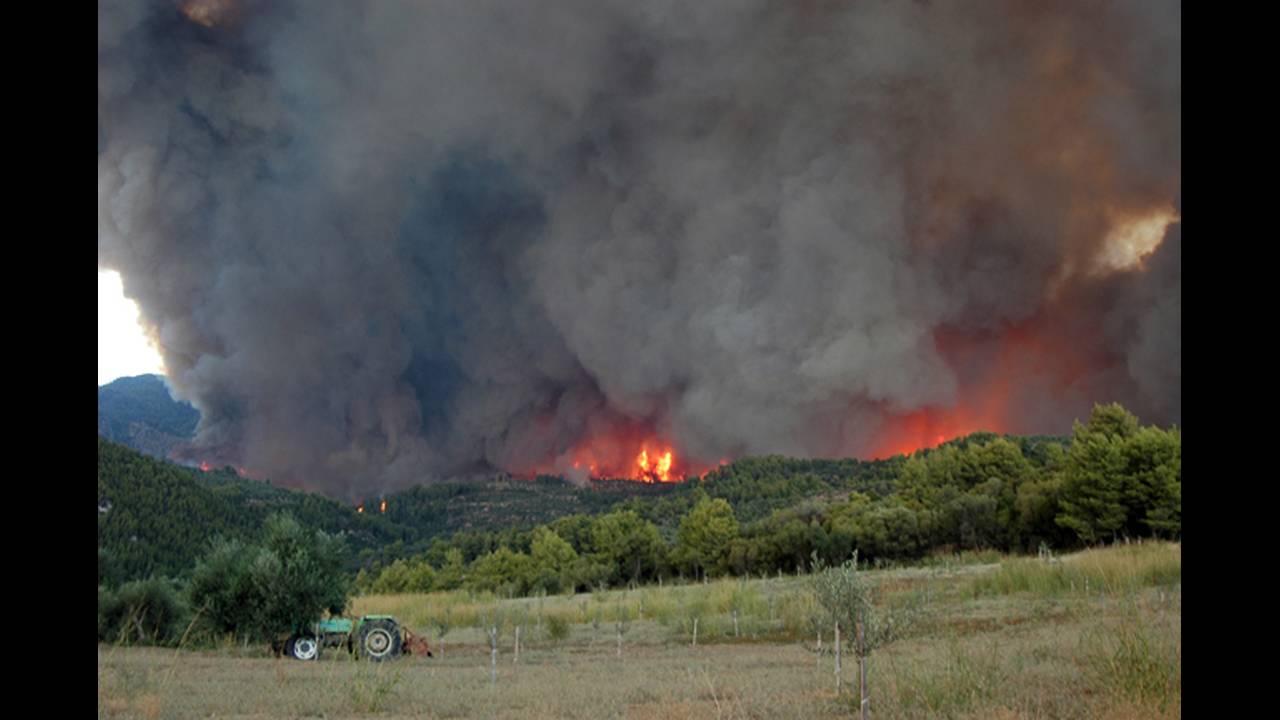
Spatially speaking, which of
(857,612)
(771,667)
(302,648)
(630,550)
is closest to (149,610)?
(302,648)

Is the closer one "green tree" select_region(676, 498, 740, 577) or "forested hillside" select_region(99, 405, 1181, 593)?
"forested hillside" select_region(99, 405, 1181, 593)

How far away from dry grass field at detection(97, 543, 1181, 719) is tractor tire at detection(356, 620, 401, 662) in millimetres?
1102

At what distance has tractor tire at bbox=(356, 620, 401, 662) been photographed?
18.9m

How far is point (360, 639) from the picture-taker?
1912cm

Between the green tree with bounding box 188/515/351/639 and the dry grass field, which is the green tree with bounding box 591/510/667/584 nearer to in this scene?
the dry grass field

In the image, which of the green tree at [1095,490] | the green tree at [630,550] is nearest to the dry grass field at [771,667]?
the green tree at [1095,490]

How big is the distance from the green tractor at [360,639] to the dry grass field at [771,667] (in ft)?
2.99

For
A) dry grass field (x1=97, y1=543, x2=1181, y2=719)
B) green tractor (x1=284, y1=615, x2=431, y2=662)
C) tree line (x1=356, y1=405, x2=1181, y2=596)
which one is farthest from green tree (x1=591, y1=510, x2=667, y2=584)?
green tractor (x1=284, y1=615, x2=431, y2=662)

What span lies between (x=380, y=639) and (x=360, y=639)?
1.52ft

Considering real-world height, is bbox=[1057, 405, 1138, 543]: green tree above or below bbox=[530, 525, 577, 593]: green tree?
above

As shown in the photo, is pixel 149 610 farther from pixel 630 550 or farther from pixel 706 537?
pixel 630 550
